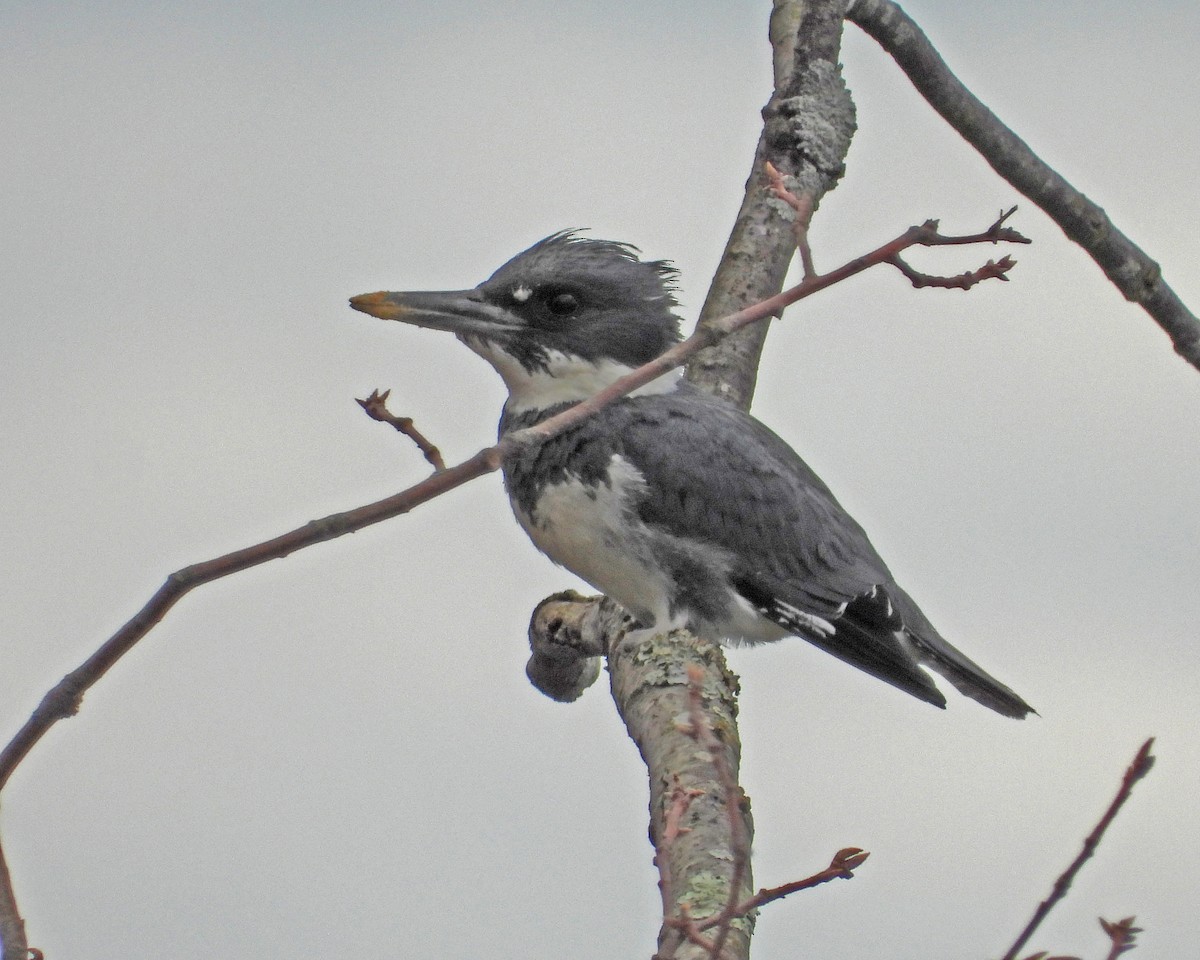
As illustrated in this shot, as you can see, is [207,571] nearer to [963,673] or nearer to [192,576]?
[192,576]

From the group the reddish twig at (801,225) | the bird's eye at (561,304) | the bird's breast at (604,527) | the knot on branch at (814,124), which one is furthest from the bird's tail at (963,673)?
the reddish twig at (801,225)

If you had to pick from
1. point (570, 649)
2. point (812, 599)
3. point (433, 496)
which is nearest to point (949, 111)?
point (812, 599)

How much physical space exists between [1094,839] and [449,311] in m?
1.71

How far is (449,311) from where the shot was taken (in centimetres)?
Answer: 242

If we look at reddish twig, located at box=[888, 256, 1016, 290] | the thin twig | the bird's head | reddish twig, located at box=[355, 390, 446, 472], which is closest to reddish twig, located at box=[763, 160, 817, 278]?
reddish twig, located at box=[888, 256, 1016, 290]

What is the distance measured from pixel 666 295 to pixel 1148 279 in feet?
2.57

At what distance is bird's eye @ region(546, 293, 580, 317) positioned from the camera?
8.25 feet

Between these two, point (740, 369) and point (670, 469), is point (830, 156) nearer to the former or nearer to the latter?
point (740, 369)

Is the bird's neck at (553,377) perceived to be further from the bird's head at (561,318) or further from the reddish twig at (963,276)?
the reddish twig at (963,276)

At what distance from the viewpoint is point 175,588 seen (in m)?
0.90

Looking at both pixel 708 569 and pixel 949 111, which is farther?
pixel 949 111

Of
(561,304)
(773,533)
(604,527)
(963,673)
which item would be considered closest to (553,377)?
(561,304)

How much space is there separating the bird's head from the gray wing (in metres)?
0.12

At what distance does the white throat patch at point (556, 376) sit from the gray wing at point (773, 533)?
0.10 meters
